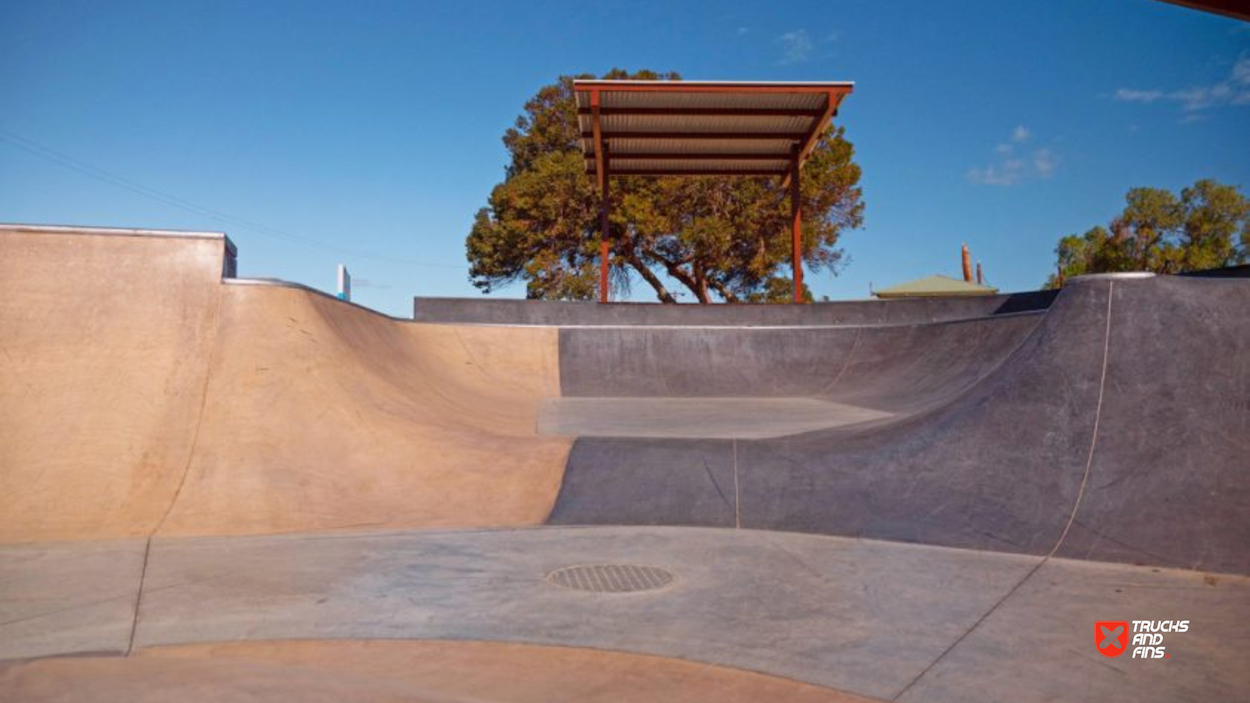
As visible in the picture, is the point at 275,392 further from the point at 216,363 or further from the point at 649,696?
the point at 649,696

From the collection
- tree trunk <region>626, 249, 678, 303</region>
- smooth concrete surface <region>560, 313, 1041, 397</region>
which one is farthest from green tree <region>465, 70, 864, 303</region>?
smooth concrete surface <region>560, 313, 1041, 397</region>

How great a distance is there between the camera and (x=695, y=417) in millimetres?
9742

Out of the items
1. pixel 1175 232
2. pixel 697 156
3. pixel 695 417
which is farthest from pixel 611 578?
pixel 1175 232

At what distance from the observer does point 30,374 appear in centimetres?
623

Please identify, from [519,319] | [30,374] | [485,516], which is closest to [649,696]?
[485,516]

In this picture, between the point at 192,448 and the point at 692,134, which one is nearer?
the point at 192,448

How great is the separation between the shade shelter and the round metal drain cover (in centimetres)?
1010

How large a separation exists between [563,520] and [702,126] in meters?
11.3

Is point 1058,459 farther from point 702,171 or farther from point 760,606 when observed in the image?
point 702,171

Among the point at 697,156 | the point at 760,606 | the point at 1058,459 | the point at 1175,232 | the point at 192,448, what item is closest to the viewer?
the point at 760,606

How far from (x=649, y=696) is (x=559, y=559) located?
2160 mm

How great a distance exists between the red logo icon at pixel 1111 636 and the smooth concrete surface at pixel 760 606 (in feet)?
0.19

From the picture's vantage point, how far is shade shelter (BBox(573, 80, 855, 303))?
558 inches

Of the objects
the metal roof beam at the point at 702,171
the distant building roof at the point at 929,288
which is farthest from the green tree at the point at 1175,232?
the metal roof beam at the point at 702,171
